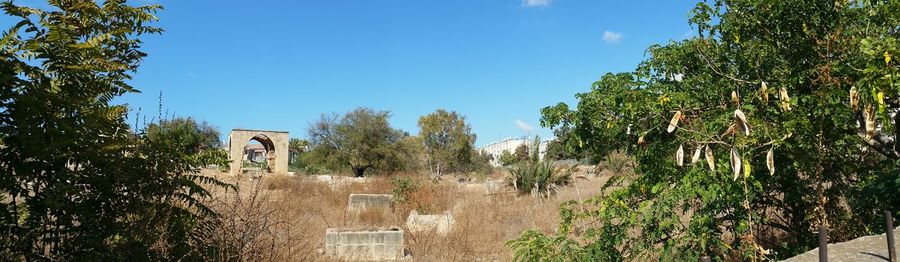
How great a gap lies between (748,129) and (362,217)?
942 cm

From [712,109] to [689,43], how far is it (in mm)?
770

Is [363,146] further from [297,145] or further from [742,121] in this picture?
[742,121]

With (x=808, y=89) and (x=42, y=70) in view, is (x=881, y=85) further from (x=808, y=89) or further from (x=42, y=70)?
(x=42, y=70)

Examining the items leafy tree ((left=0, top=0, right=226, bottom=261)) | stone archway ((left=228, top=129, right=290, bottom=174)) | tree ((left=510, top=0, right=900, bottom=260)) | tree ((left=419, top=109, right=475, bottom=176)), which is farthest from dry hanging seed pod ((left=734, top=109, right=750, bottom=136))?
tree ((left=419, top=109, right=475, bottom=176))

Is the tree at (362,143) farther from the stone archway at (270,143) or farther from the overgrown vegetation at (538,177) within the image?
the overgrown vegetation at (538,177)

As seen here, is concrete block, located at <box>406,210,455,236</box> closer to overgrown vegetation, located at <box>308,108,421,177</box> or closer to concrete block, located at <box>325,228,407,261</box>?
concrete block, located at <box>325,228,407,261</box>

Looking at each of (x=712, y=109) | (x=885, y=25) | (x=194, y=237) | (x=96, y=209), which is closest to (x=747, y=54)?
(x=712, y=109)

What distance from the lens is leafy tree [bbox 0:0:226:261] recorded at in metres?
3.16

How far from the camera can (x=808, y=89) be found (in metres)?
3.65

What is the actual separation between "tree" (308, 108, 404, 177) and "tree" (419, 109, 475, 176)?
5.63m

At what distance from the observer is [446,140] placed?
42.6 metres

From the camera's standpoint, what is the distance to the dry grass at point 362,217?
4.98 m

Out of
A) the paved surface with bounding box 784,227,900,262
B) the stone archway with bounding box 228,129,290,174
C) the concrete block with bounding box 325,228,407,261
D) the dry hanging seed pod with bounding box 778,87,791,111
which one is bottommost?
the concrete block with bounding box 325,228,407,261

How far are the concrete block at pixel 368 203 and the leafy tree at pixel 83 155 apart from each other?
8151 mm
